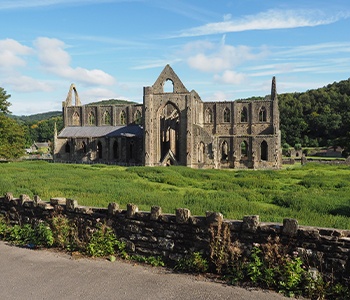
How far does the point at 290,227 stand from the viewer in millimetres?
6680

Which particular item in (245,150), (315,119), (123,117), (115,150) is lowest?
(115,150)

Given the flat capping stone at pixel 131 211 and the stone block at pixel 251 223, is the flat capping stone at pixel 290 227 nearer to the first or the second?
the stone block at pixel 251 223

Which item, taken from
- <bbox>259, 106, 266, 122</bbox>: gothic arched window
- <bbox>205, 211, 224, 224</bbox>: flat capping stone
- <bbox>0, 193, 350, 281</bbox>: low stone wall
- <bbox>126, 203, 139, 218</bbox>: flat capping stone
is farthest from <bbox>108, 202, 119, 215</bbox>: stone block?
<bbox>259, 106, 266, 122</bbox>: gothic arched window

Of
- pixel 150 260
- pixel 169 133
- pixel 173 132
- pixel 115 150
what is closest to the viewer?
pixel 150 260

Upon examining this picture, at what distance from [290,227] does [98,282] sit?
3.91 m

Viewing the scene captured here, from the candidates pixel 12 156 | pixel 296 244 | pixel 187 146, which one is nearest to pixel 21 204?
pixel 296 244

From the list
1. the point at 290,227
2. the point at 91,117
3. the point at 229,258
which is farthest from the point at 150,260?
the point at 91,117

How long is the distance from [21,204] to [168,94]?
43.2 meters

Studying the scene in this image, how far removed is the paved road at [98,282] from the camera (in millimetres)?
6484

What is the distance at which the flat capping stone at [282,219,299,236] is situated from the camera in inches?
261

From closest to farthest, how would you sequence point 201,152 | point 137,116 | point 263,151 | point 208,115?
point 201,152 < point 263,151 < point 208,115 < point 137,116

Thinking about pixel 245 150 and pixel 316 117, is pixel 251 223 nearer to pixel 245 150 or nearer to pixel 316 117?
pixel 245 150

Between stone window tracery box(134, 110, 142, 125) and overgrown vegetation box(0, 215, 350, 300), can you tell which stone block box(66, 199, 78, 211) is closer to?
overgrown vegetation box(0, 215, 350, 300)

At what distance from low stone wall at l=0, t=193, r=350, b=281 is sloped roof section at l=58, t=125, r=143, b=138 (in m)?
50.9
